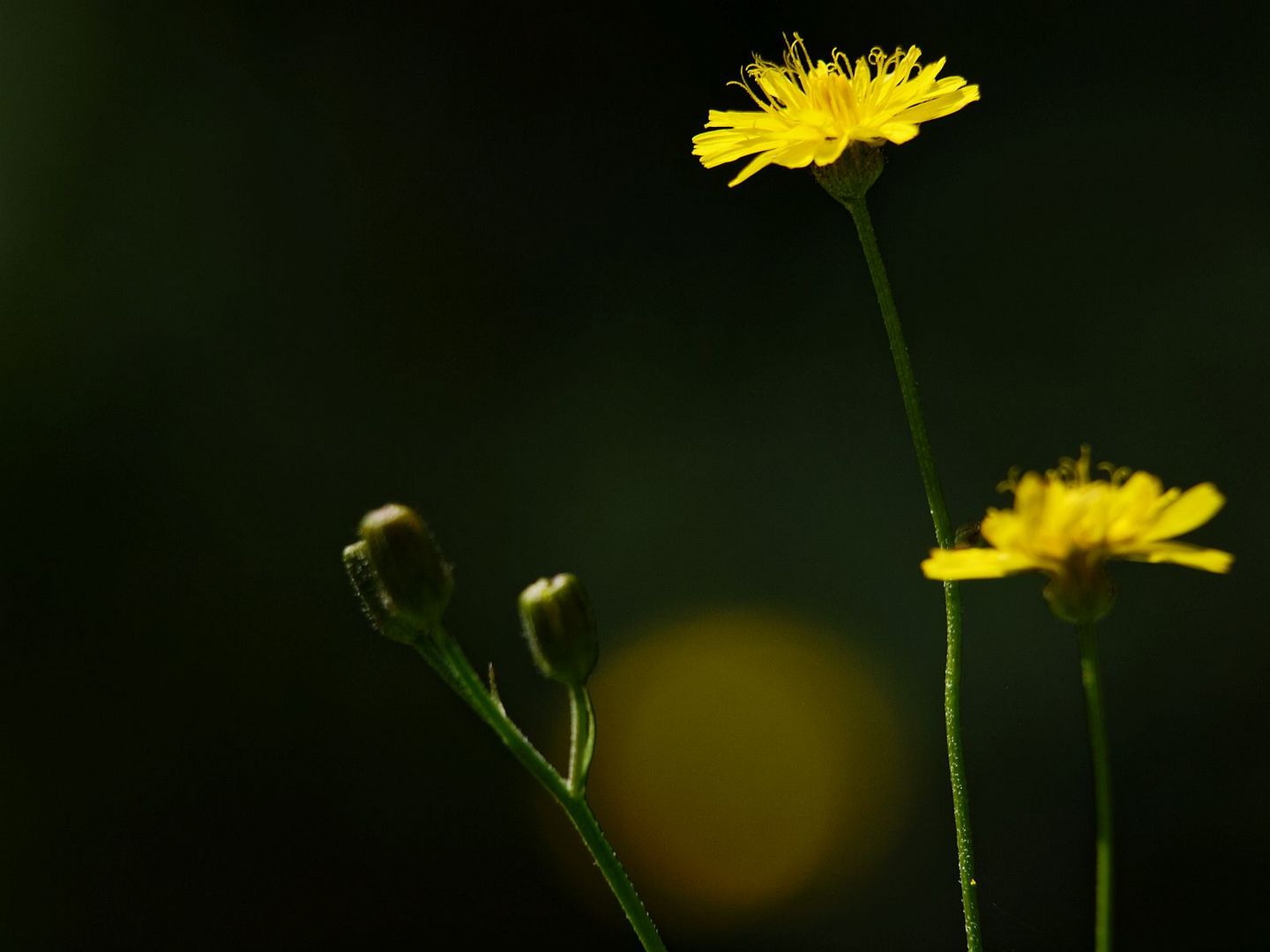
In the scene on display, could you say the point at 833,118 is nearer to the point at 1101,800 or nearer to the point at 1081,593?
the point at 1081,593

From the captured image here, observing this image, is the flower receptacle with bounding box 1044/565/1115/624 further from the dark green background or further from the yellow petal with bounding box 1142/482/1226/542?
the dark green background

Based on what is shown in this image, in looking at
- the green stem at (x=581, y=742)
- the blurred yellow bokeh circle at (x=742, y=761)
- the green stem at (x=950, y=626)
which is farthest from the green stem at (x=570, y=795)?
the blurred yellow bokeh circle at (x=742, y=761)

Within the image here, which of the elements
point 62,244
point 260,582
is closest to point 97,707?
point 260,582

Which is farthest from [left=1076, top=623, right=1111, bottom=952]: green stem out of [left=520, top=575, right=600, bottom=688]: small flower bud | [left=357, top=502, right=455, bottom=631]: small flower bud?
[left=357, top=502, right=455, bottom=631]: small flower bud

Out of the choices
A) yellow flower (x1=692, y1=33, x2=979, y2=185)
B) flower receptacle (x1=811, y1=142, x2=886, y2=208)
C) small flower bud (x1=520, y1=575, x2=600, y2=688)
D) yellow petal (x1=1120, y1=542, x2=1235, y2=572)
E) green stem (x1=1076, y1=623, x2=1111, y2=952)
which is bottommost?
green stem (x1=1076, y1=623, x2=1111, y2=952)

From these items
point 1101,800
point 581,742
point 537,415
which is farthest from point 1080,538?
point 537,415

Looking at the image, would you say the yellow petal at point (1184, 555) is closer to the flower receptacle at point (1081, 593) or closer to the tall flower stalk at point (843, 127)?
the flower receptacle at point (1081, 593)
